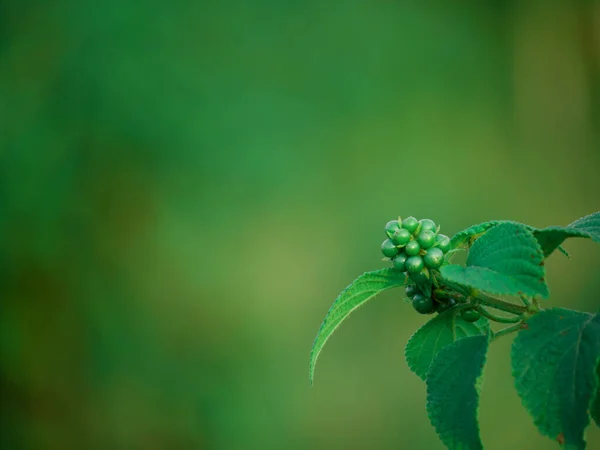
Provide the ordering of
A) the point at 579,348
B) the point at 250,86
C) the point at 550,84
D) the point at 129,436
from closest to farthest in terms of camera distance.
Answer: the point at 579,348 < the point at 129,436 < the point at 250,86 < the point at 550,84

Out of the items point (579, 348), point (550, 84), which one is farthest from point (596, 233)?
point (550, 84)

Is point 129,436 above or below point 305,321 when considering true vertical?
below

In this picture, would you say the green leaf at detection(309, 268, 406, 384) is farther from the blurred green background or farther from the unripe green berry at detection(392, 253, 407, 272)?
the blurred green background

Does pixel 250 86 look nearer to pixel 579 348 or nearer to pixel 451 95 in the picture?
pixel 451 95

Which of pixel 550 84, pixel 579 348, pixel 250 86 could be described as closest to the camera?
pixel 579 348

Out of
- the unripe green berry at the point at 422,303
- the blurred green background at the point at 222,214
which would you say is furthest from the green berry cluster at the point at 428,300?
the blurred green background at the point at 222,214

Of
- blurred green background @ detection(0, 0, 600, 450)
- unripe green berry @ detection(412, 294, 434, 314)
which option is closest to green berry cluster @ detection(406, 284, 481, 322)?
unripe green berry @ detection(412, 294, 434, 314)

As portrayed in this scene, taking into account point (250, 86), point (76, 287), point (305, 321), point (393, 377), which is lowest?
point (393, 377)

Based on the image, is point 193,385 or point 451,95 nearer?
point 193,385
